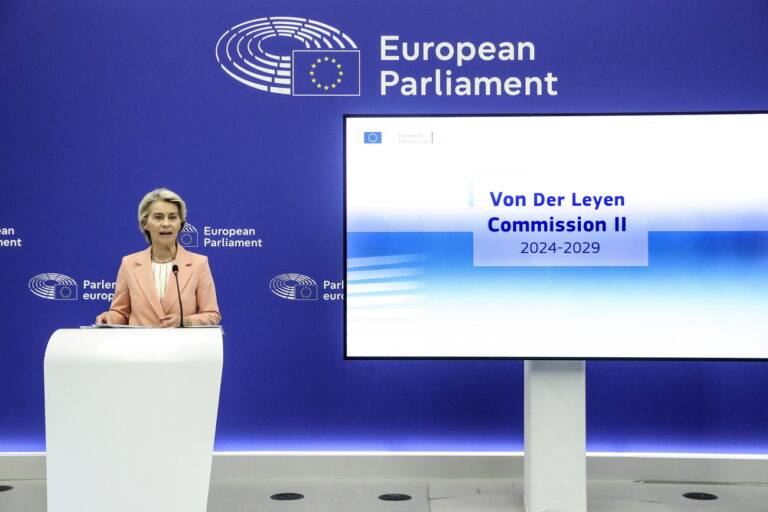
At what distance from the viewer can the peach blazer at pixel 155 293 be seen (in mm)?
3744

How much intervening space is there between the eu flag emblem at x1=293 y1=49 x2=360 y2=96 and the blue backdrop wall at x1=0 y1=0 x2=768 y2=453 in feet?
0.21

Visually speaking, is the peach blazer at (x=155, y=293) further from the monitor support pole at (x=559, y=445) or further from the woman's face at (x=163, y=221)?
the monitor support pole at (x=559, y=445)

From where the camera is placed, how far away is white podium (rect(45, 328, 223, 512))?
2811mm

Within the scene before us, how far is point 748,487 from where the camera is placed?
14.9 feet

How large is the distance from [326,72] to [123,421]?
8.52ft

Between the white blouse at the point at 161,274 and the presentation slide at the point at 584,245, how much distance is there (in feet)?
2.79

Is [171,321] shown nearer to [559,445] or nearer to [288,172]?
[288,172]

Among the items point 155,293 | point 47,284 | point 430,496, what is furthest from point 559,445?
point 47,284

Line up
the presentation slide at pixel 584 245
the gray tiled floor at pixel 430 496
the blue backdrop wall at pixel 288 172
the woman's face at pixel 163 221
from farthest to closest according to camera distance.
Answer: the blue backdrop wall at pixel 288 172, the gray tiled floor at pixel 430 496, the presentation slide at pixel 584 245, the woman's face at pixel 163 221

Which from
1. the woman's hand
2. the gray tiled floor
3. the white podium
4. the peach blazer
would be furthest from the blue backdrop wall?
the white podium

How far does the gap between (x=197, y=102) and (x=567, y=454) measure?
A: 283 centimetres

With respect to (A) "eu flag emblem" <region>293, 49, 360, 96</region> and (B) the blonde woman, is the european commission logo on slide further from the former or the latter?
(B) the blonde woman

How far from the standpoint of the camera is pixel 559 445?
12.5 feet

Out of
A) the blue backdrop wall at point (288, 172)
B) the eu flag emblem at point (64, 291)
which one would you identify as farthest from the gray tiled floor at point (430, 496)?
the eu flag emblem at point (64, 291)
